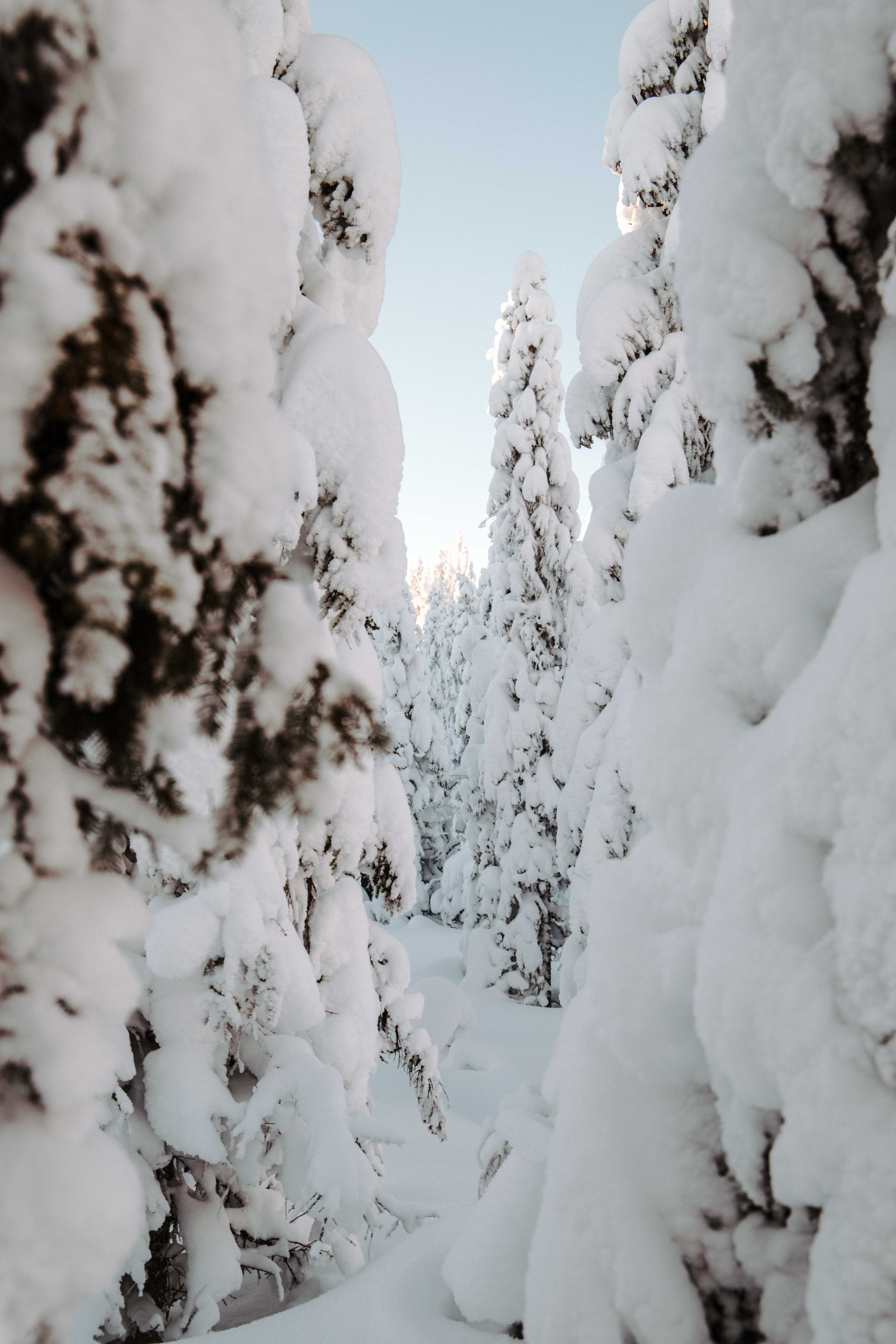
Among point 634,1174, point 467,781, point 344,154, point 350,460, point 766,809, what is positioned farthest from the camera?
point 467,781

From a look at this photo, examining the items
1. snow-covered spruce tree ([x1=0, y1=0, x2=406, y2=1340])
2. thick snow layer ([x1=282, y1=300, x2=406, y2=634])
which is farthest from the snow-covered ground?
thick snow layer ([x1=282, y1=300, x2=406, y2=634])

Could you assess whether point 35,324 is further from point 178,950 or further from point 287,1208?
point 287,1208

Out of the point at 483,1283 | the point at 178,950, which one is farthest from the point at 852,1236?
the point at 178,950

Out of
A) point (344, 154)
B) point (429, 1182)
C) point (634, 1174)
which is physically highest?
point (344, 154)

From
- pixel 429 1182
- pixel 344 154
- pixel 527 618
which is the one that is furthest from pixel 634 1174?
pixel 527 618

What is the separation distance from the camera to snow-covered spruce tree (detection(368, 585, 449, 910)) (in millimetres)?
23469

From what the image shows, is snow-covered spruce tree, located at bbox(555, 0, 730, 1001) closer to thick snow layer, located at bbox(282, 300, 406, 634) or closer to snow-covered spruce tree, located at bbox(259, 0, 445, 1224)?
snow-covered spruce tree, located at bbox(259, 0, 445, 1224)

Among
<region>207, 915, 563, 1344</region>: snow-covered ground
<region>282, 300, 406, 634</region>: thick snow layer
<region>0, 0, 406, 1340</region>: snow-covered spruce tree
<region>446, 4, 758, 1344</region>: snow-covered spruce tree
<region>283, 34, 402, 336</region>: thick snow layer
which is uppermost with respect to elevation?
<region>283, 34, 402, 336</region>: thick snow layer

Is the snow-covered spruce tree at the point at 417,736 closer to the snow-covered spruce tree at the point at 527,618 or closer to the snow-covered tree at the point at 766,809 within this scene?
the snow-covered spruce tree at the point at 527,618

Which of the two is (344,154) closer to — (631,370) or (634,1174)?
(631,370)

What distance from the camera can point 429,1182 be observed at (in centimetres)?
768

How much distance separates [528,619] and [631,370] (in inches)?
290

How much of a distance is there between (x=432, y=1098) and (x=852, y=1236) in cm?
536

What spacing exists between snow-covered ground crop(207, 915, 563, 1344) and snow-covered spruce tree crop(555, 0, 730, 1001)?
2.38 meters
